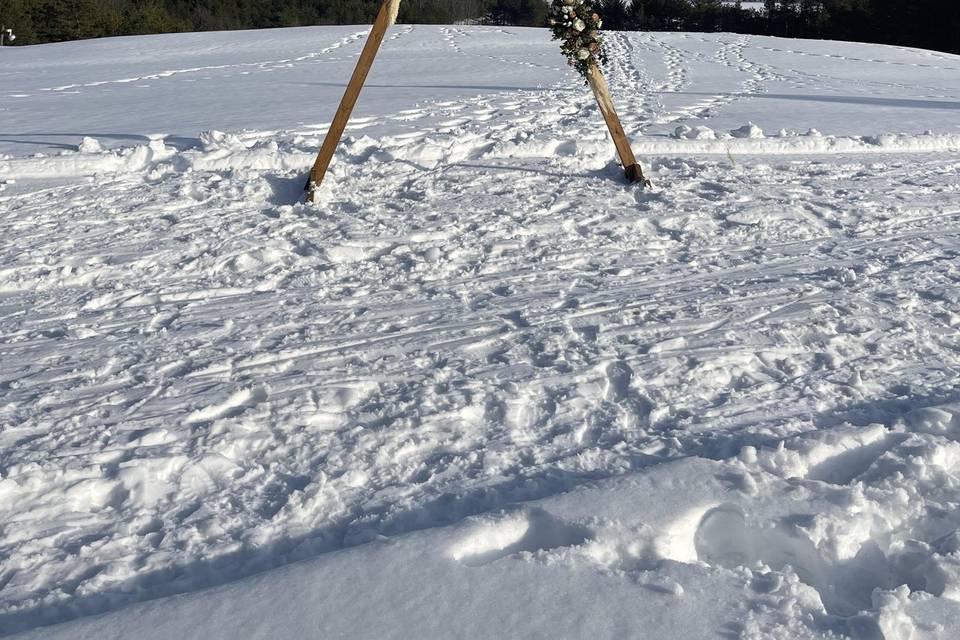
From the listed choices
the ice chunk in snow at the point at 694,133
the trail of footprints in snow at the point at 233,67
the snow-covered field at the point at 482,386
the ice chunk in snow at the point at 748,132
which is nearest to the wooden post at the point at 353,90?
the snow-covered field at the point at 482,386

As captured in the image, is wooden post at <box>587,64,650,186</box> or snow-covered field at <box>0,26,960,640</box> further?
wooden post at <box>587,64,650,186</box>

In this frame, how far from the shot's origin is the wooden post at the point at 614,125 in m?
6.57

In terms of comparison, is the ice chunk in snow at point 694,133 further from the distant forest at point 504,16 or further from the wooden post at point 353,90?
the distant forest at point 504,16

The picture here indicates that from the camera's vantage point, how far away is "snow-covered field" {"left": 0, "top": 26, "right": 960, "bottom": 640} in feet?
8.39

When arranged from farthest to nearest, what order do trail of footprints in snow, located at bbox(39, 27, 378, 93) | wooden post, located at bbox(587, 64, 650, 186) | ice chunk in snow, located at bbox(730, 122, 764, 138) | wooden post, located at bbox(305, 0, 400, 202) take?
trail of footprints in snow, located at bbox(39, 27, 378, 93)
ice chunk in snow, located at bbox(730, 122, 764, 138)
wooden post, located at bbox(587, 64, 650, 186)
wooden post, located at bbox(305, 0, 400, 202)

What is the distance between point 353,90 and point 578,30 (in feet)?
6.11

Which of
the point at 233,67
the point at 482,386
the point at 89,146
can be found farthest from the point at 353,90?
the point at 233,67

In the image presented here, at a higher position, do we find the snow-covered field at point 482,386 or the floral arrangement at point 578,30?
the floral arrangement at point 578,30

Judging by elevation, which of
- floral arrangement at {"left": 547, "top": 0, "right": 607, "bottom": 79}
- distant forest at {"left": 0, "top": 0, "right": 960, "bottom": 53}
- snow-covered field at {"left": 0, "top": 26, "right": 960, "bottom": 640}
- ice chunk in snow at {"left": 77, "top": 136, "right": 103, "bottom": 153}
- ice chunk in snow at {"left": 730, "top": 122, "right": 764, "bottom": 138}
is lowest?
snow-covered field at {"left": 0, "top": 26, "right": 960, "bottom": 640}

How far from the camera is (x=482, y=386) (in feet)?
12.6

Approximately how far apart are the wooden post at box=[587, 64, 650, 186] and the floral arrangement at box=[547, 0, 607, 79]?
0.10 metres

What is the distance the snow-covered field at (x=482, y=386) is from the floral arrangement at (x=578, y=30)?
104 centimetres

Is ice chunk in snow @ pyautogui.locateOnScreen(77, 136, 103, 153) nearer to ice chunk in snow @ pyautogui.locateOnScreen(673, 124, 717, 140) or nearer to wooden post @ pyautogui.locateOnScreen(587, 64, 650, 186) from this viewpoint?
wooden post @ pyautogui.locateOnScreen(587, 64, 650, 186)

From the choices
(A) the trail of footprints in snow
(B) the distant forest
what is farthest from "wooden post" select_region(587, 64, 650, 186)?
(B) the distant forest
